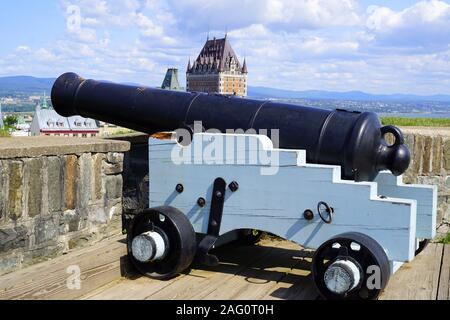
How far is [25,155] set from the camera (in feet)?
9.51

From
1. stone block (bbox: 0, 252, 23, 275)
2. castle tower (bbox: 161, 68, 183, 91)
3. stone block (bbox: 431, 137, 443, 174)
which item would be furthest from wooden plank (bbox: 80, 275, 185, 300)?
castle tower (bbox: 161, 68, 183, 91)

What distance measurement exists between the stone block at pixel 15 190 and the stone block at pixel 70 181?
33 cm

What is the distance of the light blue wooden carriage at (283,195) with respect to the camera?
2508mm

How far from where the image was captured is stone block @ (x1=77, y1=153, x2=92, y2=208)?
3309 mm

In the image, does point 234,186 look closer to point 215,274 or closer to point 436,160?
point 215,274

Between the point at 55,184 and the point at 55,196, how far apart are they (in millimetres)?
66

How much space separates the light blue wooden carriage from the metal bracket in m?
0.03

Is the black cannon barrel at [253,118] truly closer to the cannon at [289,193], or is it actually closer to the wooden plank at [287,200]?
the cannon at [289,193]

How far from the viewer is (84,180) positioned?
3.34 m

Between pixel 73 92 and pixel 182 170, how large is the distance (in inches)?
47.7

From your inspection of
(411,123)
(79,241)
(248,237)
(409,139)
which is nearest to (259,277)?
(248,237)

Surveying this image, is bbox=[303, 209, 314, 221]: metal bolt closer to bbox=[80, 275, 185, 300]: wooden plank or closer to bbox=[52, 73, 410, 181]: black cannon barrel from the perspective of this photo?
bbox=[52, 73, 410, 181]: black cannon barrel
